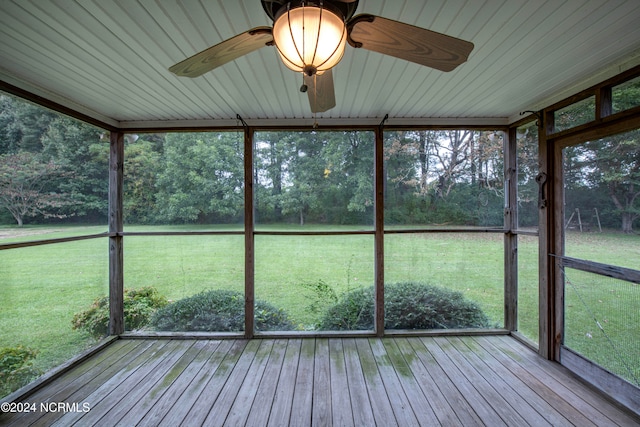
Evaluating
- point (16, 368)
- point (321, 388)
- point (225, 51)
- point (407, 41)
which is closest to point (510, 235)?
point (321, 388)

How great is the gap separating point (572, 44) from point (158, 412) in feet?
13.4

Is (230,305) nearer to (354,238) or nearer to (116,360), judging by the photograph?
(116,360)

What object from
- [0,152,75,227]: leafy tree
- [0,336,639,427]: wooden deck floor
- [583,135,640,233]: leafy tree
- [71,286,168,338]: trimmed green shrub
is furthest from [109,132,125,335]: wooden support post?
[583,135,640,233]: leafy tree

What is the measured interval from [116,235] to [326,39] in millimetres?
3550

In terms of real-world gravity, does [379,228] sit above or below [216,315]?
above

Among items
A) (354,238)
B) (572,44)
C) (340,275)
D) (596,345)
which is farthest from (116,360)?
(572,44)

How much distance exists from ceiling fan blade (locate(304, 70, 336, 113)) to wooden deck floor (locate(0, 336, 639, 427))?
7.53 ft

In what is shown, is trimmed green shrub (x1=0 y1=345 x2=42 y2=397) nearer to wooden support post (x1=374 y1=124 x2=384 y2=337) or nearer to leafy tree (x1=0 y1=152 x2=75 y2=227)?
leafy tree (x1=0 y1=152 x2=75 y2=227)

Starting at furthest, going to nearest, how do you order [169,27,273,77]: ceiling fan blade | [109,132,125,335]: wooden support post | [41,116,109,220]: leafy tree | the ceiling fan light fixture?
[109,132,125,335]: wooden support post
[41,116,109,220]: leafy tree
[169,27,273,77]: ceiling fan blade
the ceiling fan light fixture

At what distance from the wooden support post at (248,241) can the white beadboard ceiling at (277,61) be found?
408mm

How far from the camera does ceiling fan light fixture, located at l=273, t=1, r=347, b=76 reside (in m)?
1.03

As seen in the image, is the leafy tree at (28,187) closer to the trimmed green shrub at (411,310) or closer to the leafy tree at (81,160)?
the leafy tree at (81,160)

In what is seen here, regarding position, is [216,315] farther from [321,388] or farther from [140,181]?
[140,181]

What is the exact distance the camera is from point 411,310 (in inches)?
131
